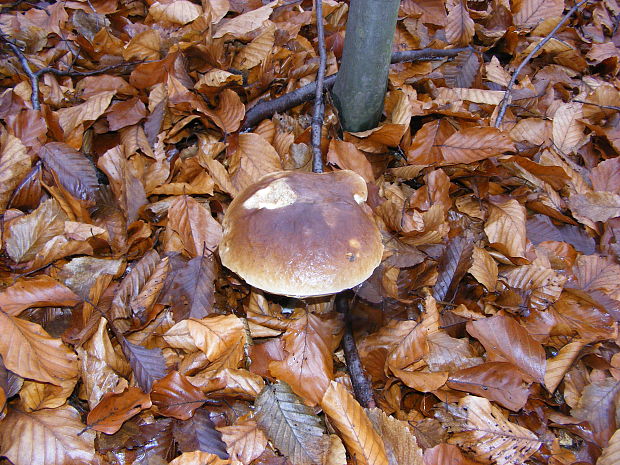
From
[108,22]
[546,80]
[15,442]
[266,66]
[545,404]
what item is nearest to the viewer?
[15,442]

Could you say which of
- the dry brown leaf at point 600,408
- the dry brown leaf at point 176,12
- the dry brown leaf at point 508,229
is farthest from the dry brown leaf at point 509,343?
the dry brown leaf at point 176,12

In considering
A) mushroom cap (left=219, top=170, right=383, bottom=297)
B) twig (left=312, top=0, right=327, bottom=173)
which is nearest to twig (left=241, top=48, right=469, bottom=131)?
twig (left=312, top=0, right=327, bottom=173)

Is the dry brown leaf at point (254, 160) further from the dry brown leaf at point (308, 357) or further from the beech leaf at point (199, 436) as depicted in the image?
the beech leaf at point (199, 436)

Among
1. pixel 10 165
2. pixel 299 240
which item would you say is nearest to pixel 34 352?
pixel 10 165

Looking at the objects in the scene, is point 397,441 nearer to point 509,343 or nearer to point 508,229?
point 509,343

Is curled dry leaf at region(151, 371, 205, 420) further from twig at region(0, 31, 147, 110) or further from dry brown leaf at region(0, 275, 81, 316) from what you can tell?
twig at region(0, 31, 147, 110)

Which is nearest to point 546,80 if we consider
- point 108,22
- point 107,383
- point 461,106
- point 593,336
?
point 461,106

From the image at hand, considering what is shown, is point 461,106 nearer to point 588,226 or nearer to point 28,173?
point 588,226
